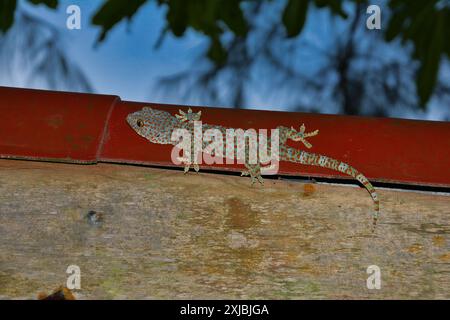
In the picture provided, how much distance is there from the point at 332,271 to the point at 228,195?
0.48 m

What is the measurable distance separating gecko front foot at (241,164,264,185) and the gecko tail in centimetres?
13

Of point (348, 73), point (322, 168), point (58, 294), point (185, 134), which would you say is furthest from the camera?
point (348, 73)

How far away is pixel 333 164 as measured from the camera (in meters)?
2.21

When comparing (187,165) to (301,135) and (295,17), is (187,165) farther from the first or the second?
(295,17)

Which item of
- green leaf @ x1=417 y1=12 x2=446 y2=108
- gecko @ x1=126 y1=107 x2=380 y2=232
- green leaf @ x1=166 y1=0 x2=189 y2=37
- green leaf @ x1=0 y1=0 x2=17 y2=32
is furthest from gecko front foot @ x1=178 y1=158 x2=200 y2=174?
green leaf @ x1=417 y1=12 x2=446 y2=108

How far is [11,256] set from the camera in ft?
7.02

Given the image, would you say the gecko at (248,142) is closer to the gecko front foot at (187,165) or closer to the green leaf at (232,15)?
the gecko front foot at (187,165)

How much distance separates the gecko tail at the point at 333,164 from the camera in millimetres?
2176

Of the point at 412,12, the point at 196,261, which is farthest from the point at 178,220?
the point at 412,12

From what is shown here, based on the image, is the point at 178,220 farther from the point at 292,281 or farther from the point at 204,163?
the point at 292,281

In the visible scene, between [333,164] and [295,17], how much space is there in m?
2.62

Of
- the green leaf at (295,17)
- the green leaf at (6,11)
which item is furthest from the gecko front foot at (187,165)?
the green leaf at (6,11)

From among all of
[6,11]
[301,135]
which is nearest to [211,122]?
[301,135]

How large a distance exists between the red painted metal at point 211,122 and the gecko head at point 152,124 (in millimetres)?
30
